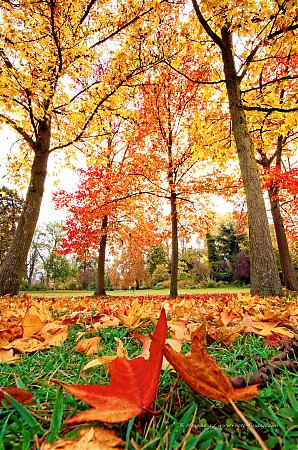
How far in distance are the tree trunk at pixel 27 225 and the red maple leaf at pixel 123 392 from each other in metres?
5.63

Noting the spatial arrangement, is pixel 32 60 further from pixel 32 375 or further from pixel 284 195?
pixel 284 195

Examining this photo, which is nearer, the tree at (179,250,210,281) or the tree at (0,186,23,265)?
the tree at (0,186,23,265)

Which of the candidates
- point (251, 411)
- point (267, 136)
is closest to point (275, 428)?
point (251, 411)

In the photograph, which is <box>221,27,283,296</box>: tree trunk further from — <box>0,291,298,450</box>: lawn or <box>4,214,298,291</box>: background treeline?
<box>4,214,298,291</box>: background treeline

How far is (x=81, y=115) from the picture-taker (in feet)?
19.0

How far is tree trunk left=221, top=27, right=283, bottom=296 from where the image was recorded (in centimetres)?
375


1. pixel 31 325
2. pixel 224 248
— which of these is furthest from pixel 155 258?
pixel 31 325

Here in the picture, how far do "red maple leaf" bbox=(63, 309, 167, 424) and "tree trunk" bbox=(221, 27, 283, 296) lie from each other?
359 centimetres

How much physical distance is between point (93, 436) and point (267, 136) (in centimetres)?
724

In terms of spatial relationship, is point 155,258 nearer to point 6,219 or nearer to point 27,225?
point 6,219

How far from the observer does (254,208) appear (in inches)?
157

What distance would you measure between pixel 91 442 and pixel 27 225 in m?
5.93

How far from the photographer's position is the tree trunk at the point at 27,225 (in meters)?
5.45

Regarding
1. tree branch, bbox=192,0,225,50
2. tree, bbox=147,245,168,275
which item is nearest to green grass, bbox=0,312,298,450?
tree branch, bbox=192,0,225,50
